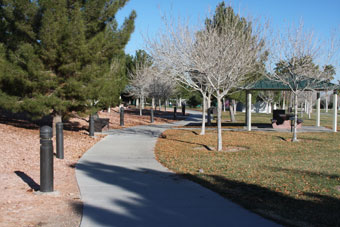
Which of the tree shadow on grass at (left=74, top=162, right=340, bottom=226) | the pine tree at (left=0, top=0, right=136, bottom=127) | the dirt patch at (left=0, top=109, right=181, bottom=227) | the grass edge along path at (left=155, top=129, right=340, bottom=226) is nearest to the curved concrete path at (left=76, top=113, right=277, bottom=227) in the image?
the tree shadow on grass at (left=74, top=162, right=340, bottom=226)

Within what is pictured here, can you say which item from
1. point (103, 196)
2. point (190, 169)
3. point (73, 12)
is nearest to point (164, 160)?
point (190, 169)

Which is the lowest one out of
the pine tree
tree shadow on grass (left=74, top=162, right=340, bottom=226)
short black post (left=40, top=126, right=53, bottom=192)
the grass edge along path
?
the grass edge along path

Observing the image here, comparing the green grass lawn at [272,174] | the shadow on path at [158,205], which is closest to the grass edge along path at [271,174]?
the green grass lawn at [272,174]

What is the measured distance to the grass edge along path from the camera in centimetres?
561

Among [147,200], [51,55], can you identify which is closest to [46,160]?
[147,200]

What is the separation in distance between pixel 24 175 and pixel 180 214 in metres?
4.24

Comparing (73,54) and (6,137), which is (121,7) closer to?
(73,54)

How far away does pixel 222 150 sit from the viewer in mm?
13086

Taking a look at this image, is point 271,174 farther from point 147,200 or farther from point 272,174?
point 147,200

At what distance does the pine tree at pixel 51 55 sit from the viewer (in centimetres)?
1263

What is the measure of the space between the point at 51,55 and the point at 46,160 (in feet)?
23.8

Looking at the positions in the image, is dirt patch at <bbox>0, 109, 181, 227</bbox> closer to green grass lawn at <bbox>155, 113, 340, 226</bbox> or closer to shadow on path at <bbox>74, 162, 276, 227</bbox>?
shadow on path at <bbox>74, 162, 276, 227</bbox>

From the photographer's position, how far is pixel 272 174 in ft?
27.9

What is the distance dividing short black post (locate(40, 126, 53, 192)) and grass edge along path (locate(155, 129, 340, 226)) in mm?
2932
